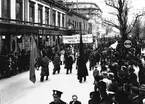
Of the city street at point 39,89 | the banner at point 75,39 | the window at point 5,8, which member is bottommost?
the city street at point 39,89

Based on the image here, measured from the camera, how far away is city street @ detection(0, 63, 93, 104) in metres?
10.9

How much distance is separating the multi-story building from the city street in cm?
403

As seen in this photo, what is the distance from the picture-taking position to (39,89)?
13.0 meters

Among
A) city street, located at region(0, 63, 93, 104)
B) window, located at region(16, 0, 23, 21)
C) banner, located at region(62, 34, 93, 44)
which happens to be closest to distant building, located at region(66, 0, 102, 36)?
window, located at region(16, 0, 23, 21)

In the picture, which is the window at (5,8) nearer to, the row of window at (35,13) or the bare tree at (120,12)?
the row of window at (35,13)

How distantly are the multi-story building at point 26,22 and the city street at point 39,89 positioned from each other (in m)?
4.03

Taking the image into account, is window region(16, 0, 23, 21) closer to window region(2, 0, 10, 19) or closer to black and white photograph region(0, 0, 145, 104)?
black and white photograph region(0, 0, 145, 104)

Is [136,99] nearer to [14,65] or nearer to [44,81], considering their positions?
[44,81]

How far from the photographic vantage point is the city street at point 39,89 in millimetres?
10930

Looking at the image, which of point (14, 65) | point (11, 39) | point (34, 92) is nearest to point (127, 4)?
point (11, 39)

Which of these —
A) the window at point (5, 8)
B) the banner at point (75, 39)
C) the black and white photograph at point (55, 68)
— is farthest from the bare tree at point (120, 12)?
the window at point (5, 8)

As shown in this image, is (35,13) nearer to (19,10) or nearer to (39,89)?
(19,10)

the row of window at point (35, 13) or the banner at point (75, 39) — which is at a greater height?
the row of window at point (35, 13)

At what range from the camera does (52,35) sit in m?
35.4
